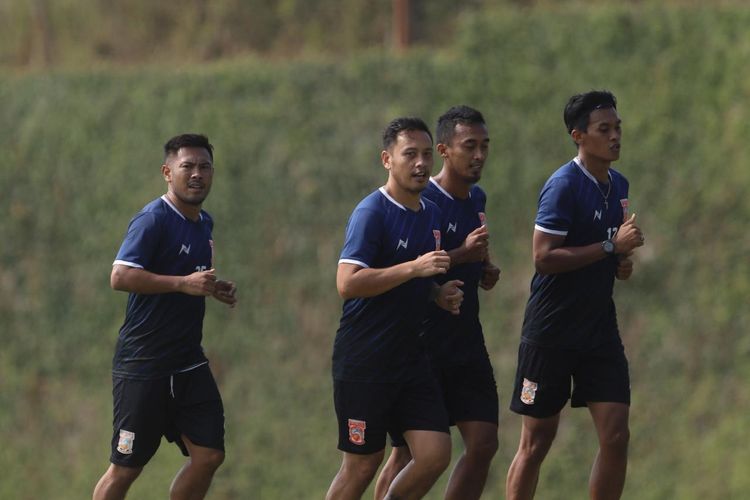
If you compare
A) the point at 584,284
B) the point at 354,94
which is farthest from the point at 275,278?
the point at 584,284

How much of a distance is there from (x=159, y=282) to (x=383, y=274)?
1511 millimetres

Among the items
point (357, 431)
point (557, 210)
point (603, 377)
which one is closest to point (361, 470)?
point (357, 431)

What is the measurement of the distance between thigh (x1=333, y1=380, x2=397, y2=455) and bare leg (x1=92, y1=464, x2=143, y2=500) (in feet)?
5.25

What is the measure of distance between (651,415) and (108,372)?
279 inches

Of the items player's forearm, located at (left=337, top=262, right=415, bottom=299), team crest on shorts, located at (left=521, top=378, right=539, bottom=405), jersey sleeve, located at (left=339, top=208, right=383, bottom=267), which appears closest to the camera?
player's forearm, located at (left=337, top=262, right=415, bottom=299)

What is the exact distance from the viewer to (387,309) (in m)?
7.67

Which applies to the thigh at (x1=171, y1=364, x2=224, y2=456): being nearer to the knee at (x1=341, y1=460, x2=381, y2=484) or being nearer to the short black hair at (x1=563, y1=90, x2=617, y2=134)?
the knee at (x1=341, y1=460, x2=381, y2=484)

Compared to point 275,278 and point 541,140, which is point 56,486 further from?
point 541,140

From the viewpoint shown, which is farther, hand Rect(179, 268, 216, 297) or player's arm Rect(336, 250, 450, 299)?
hand Rect(179, 268, 216, 297)

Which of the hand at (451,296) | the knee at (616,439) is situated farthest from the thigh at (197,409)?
the knee at (616,439)

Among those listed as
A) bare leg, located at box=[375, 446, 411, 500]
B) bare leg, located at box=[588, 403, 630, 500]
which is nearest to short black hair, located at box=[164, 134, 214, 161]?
bare leg, located at box=[375, 446, 411, 500]

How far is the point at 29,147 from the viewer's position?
57.3 ft

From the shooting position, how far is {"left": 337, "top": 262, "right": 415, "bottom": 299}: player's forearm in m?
7.30

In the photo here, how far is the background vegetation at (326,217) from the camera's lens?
12.8m
